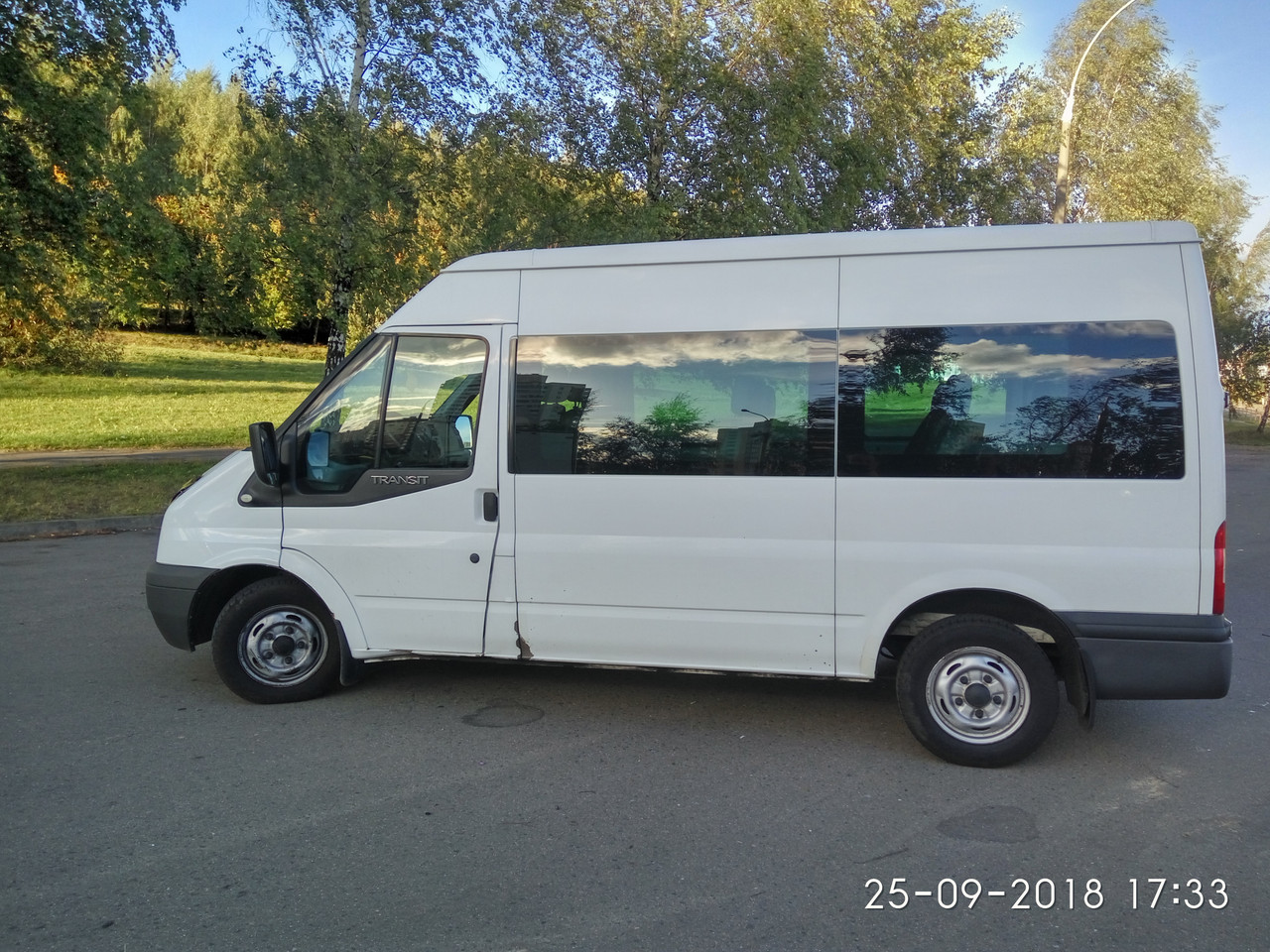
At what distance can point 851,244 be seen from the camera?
16.4 feet

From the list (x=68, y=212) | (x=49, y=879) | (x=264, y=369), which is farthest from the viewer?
(x=264, y=369)

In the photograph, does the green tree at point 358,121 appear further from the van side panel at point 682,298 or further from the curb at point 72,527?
the van side panel at point 682,298

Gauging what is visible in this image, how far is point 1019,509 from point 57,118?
469 inches

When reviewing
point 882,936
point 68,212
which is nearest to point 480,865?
point 882,936

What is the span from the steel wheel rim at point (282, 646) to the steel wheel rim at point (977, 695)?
3277mm

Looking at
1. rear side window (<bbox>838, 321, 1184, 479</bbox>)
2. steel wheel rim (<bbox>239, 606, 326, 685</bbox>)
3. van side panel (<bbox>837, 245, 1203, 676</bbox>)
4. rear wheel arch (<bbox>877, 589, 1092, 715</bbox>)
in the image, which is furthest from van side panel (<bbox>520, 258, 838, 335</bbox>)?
steel wheel rim (<bbox>239, 606, 326, 685</bbox>)

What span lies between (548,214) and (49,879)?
42.2 feet

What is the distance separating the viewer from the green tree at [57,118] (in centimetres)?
1161

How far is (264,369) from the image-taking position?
4022 centimetres

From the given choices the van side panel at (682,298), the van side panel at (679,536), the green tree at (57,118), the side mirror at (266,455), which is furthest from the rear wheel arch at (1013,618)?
the green tree at (57,118)

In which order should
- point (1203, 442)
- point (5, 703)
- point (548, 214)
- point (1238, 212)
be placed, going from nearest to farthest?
point (1203, 442) < point (5, 703) < point (548, 214) < point (1238, 212)

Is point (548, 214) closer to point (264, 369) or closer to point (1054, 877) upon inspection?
point (1054, 877)

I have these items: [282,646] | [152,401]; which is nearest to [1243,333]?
[152,401]

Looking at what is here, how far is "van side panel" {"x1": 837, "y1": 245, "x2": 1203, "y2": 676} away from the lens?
461 centimetres
